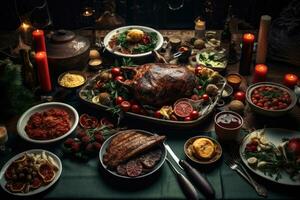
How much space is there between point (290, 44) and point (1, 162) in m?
2.98

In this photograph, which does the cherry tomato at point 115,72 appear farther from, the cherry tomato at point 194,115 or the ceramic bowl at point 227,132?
the ceramic bowl at point 227,132

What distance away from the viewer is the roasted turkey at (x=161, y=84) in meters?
3.62

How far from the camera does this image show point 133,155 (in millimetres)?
3137

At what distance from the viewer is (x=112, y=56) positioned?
4.43m

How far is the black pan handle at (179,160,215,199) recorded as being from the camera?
2.95 m

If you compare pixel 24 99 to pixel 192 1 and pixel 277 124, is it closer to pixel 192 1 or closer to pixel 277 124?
pixel 277 124

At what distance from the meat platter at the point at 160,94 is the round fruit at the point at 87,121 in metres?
0.12

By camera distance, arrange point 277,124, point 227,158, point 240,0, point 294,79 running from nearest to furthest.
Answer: point 227,158 → point 277,124 → point 294,79 → point 240,0

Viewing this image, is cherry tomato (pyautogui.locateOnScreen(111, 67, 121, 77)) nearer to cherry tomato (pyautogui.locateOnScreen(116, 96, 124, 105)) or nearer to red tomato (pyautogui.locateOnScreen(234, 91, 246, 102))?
cherry tomato (pyautogui.locateOnScreen(116, 96, 124, 105))

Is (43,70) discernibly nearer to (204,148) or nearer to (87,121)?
(87,121)

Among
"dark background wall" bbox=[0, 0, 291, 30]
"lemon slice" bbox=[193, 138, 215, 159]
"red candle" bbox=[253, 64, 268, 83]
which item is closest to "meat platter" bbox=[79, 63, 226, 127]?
"lemon slice" bbox=[193, 138, 215, 159]

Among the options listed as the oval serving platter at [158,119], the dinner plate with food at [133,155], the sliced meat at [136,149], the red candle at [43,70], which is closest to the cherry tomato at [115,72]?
the oval serving platter at [158,119]

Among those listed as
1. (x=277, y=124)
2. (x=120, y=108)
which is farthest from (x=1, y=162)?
(x=277, y=124)

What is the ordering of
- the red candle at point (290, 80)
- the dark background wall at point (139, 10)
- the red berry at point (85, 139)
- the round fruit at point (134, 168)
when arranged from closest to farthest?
1. the round fruit at point (134, 168)
2. the red berry at point (85, 139)
3. the red candle at point (290, 80)
4. the dark background wall at point (139, 10)
